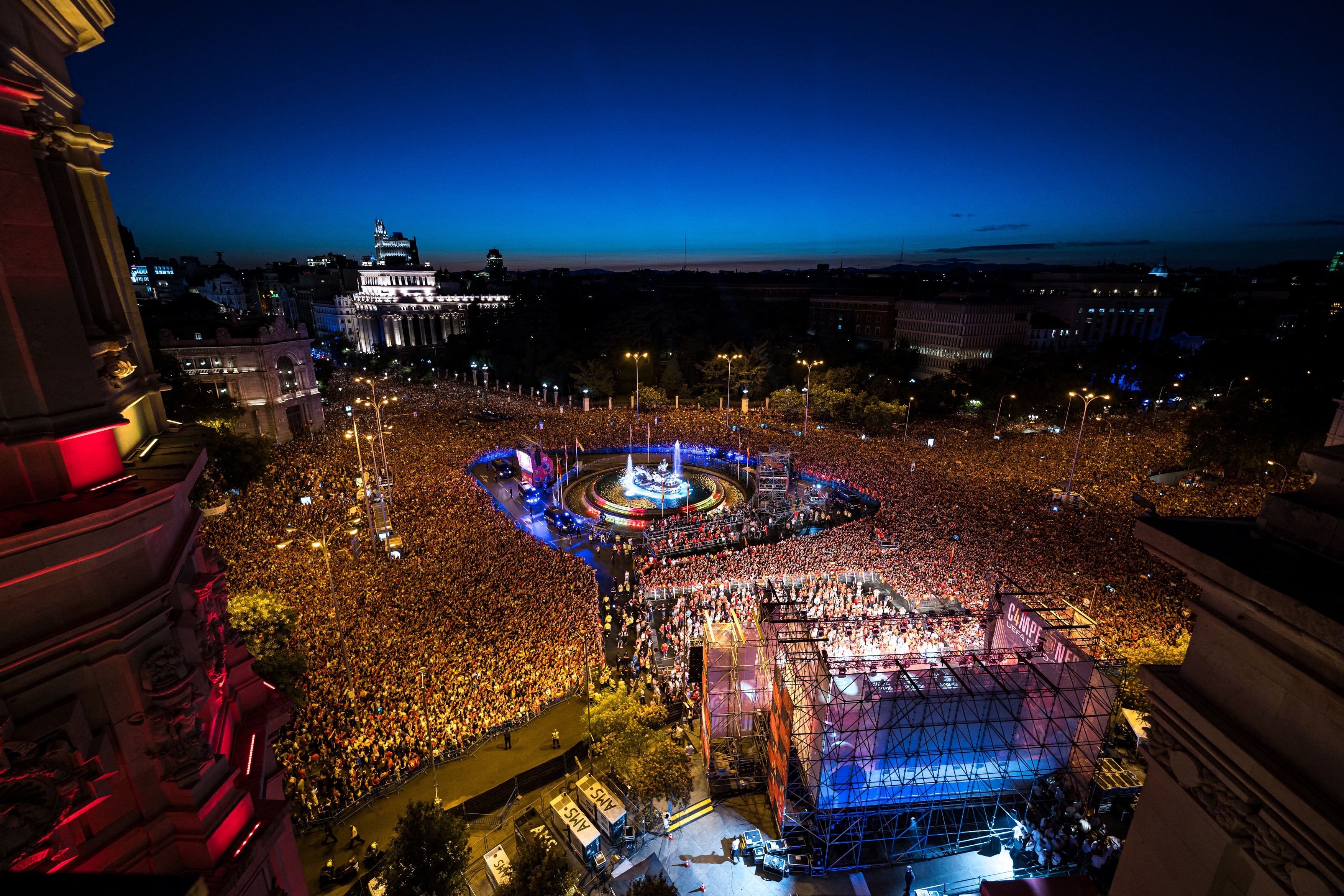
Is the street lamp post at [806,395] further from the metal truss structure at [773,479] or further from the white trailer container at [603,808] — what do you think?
the white trailer container at [603,808]

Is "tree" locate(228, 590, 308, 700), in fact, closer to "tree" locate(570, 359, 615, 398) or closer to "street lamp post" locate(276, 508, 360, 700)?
"street lamp post" locate(276, 508, 360, 700)

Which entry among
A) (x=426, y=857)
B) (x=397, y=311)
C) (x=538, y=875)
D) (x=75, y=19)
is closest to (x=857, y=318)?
(x=397, y=311)

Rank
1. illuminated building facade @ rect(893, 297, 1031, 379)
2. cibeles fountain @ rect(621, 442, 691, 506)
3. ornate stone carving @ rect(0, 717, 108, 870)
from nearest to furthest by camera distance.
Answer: ornate stone carving @ rect(0, 717, 108, 870), cibeles fountain @ rect(621, 442, 691, 506), illuminated building facade @ rect(893, 297, 1031, 379)

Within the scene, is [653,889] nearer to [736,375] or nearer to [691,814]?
[691,814]

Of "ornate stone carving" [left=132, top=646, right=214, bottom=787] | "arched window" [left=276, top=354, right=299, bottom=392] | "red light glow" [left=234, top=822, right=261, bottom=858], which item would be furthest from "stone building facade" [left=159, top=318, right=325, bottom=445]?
"ornate stone carving" [left=132, top=646, right=214, bottom=787]

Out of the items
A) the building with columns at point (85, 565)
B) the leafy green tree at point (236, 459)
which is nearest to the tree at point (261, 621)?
the building with columns at point (85, 565)
